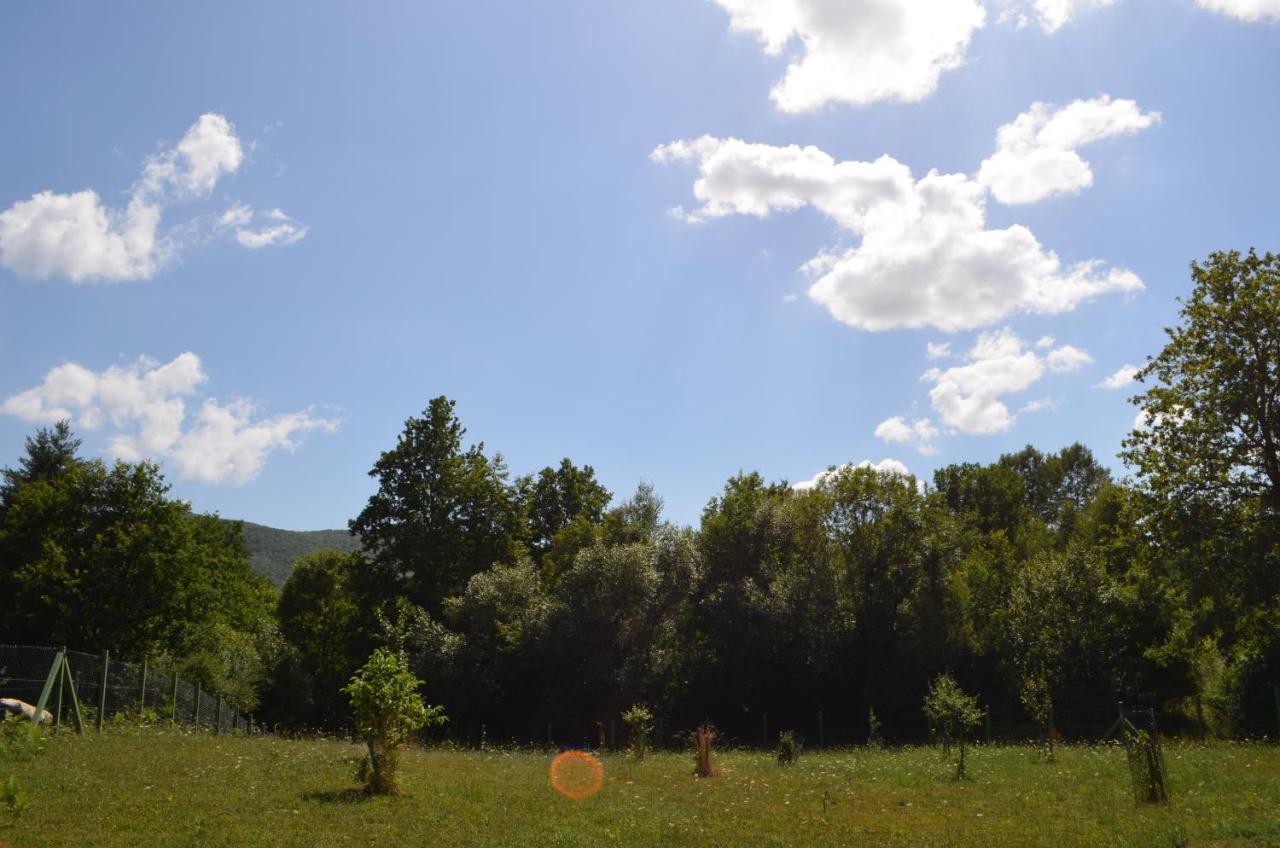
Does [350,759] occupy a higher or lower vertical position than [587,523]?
lower

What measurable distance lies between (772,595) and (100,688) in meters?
24.8

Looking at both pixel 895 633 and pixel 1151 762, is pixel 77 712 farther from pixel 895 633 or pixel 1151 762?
pixel 895 633

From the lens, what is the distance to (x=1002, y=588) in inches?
1503

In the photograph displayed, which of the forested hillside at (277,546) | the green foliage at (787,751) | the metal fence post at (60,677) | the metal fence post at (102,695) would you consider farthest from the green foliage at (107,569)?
the forested hillside at (277,546)

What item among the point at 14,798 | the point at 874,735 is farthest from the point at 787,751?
the point at 14,798

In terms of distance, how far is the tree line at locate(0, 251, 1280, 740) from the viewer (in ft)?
93.7

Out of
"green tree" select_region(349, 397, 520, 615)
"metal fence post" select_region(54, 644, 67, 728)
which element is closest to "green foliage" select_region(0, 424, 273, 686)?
"green tree" select_region(349, 397, 520, 615)

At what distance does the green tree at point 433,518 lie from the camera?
47188mm

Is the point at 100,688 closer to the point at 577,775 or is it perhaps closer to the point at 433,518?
the point at 577,775

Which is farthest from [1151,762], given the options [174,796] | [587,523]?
[587,523]

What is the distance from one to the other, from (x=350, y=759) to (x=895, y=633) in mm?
24855

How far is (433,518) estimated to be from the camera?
48.2 m

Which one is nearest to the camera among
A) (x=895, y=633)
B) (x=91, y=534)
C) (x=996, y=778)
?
(x=996, y=778)

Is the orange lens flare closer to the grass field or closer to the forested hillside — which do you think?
the grass field
